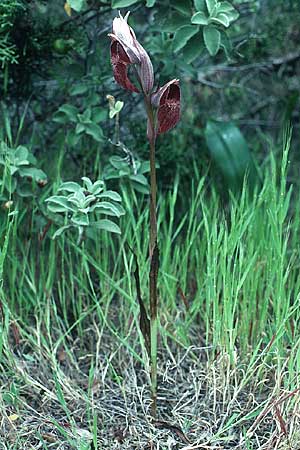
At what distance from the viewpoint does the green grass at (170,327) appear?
1.32 metres

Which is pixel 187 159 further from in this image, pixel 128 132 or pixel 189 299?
pixel 189 299

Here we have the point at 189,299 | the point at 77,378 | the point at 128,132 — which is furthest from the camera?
the point at 128,132

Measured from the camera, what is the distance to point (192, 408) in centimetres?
137

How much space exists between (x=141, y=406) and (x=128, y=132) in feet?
3.15

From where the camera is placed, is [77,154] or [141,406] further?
[77,154]

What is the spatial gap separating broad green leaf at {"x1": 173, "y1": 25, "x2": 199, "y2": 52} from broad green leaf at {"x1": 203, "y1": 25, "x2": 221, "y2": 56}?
1.5 inches

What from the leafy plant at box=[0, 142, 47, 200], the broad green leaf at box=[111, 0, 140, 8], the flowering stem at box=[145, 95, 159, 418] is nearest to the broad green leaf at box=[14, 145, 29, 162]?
the leafy plant at box=[0, 142, 47, 200]

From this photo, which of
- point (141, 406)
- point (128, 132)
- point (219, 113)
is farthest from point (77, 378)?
point (219, 113)

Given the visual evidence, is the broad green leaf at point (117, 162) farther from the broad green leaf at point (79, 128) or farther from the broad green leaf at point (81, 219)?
the broad green leaf at point (81, 219)

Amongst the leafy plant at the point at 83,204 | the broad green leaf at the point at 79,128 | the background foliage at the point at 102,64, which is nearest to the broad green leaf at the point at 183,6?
the background foliage at the point at 102,64

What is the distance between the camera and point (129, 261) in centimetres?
169

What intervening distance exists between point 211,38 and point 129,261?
1.93ft

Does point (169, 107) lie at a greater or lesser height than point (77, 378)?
greater

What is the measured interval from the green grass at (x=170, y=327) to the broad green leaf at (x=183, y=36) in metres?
0.37
